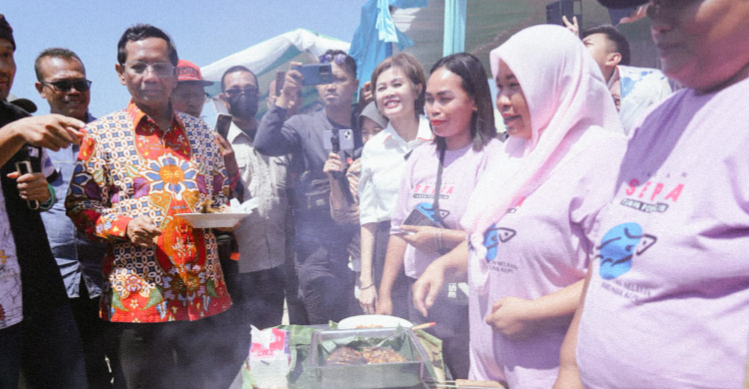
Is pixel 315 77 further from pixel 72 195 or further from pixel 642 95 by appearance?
pixel 642 95

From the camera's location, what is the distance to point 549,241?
129 centimetres

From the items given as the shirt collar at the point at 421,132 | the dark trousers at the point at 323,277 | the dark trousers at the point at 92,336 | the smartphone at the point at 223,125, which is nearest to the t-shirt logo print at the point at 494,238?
the shirt collar at the point at 421,132

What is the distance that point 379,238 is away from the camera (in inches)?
106

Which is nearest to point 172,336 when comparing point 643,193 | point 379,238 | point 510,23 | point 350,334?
point 350,334

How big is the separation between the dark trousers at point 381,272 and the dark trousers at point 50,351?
57.5 inches

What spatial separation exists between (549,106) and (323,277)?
211 cm

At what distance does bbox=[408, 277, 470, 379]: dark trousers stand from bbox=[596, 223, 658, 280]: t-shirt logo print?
95 cm

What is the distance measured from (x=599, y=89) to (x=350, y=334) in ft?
3.79

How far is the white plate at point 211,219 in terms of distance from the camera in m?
1.98

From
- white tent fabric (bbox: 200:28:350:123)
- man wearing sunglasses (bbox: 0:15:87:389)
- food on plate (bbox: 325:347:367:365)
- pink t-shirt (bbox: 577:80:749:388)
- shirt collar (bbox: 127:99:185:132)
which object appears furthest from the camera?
white tent fabric (bbox: 200:28:350:123)

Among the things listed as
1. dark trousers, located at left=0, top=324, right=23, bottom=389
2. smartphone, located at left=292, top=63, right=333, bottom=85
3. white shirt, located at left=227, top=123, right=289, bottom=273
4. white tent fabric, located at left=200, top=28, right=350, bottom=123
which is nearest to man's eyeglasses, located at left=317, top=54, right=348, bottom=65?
smartphone, located at left=292, top=63, right=333, bottom=85

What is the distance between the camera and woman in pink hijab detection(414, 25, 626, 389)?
4.20 feet

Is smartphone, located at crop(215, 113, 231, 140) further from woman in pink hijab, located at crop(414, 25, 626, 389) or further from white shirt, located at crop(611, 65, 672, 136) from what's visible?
white shirt, located at crop(611, 65, 672, 136)

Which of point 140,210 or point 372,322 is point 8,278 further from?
point 372,322
